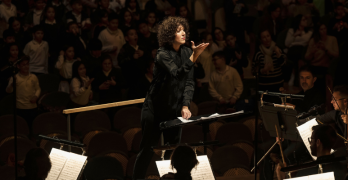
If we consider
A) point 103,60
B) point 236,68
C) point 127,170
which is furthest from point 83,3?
point 127,170

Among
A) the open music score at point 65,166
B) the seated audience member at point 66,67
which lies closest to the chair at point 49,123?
the seated audience member at point 66,67

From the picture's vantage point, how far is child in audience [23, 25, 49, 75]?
20.1 feet

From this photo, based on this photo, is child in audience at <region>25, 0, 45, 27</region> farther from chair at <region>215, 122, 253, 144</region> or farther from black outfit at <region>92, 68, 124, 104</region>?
chair at <region>215, 122, 253, 144</region>

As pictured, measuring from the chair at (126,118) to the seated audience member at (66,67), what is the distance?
1047mm

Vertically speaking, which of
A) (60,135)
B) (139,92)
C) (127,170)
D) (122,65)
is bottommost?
(127,170)

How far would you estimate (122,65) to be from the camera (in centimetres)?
594

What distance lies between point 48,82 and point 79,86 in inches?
28.7

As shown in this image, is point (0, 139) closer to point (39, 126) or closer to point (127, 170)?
point (39, 126)

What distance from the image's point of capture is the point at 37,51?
6.12m

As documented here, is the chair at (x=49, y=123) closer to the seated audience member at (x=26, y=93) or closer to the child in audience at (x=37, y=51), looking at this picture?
the seated audience member at (x=26, y=93)

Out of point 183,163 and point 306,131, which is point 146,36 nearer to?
point 306,131

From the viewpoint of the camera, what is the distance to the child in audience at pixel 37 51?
6.11 meters

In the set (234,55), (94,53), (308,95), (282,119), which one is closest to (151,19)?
(94,53)

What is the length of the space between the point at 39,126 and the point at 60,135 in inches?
27.7
